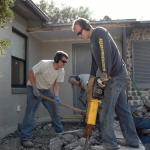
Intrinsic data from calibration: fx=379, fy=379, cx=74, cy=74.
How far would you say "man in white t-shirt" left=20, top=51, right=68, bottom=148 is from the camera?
24.5 feet

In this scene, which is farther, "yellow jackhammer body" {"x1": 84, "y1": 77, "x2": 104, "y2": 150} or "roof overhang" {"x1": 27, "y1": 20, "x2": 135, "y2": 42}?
"roof overhang" {"x1": 27, "y1": 20, "x2": 135, "y2": 42}

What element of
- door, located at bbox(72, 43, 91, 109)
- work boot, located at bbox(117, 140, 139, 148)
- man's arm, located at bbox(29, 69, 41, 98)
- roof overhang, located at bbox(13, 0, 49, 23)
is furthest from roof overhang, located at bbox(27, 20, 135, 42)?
work boot, located at bbox(117, 140, 139, 148)

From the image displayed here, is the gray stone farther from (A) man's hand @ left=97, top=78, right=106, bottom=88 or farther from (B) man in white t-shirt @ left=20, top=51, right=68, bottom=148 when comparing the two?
(A) man's hand @ left=97, top=78, right=106, bottom=88

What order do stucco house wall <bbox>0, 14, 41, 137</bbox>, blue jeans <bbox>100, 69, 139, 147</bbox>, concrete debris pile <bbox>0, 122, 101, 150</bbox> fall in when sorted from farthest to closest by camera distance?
stucco house wall <bbox>0, 14, 41, 137</bbox> → concrete debris pile <bbox>0, 122, 101, 150</bbox> → blue jeans <bbox>100, 69, 139, 147</bbox>

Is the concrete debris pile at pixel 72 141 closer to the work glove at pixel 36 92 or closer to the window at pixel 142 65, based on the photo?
the work glove at pixel 36 92

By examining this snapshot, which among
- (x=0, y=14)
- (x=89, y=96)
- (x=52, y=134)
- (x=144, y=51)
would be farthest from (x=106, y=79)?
(x=144, y=51)

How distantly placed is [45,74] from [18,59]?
8.41ft

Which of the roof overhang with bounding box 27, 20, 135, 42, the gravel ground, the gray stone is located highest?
the roof overhang with bounding box 27, 20, 135, 42

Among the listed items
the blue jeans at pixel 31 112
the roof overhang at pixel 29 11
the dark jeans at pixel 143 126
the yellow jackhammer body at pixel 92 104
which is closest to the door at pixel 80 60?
the roof overhang at pixel 29 11

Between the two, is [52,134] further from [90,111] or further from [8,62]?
[90,111]

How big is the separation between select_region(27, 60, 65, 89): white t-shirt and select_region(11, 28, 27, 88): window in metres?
1.96

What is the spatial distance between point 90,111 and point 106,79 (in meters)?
0.50

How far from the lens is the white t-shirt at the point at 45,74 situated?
7762 mm

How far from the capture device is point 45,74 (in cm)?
781
